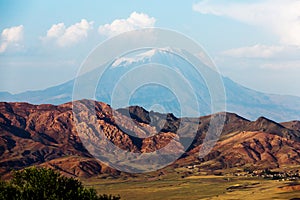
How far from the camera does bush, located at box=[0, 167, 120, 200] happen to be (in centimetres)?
9550

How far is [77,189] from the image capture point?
329 ft

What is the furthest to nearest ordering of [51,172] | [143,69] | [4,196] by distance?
[143,69]
[51,172]
[4,196]

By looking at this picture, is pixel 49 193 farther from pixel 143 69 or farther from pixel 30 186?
pixel 143 69

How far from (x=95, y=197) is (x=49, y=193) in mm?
8804

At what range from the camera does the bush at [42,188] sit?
95500 mm

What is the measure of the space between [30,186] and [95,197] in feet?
41.0

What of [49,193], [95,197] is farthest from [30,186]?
[95,197]

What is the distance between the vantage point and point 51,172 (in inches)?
4087

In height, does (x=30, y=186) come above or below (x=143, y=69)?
below

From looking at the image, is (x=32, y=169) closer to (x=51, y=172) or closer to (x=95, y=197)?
(x=51, y=172)

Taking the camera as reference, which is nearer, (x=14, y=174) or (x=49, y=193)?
(x=49, y=193)

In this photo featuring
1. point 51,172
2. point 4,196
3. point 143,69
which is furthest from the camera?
point 143,69

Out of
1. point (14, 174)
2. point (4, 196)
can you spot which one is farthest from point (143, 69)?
point (4, 196)

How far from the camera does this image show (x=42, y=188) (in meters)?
99.1
